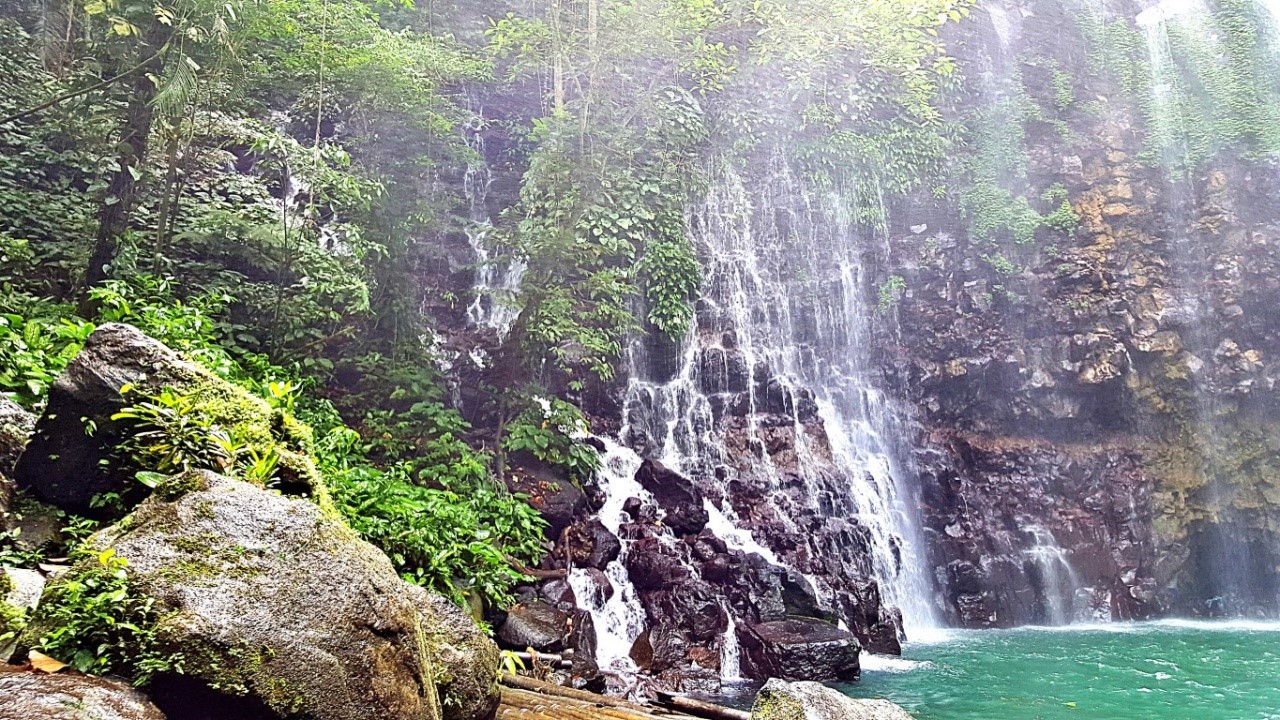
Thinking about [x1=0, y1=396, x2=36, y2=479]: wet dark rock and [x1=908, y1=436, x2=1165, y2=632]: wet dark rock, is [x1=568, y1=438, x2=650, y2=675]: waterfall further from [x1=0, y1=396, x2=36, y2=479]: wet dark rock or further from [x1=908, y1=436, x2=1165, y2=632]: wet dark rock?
[x1=908, y1=436, x2=1165, y2=632]: wet dark rock

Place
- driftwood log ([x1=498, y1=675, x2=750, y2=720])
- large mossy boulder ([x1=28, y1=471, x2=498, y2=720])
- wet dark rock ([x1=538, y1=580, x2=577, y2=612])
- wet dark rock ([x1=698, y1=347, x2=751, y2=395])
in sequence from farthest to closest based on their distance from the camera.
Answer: wet dark rock ([x1=698, y1=347, x2=751, y2=395]) < wet dark rock ([x1=538, y1=580, x2=577, y2=612]) < driftwood log ([x1=498, y1=675, x2=750, y2=720]) < large mossy boulder ([x1=28, y1=471, x2=498, y2=720])

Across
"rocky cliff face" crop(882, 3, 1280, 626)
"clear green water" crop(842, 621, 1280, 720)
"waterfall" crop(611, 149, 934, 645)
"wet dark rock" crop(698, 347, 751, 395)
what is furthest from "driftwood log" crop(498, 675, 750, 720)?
"rocky cliff face" crop(882, 3, 1280, 626)

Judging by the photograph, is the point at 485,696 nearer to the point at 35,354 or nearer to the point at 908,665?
the point at 35,354

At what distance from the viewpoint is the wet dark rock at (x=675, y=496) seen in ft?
38.9

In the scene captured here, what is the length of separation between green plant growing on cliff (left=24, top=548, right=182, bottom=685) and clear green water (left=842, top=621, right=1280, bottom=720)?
7.21 meters

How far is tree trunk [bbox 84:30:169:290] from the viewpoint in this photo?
7.13 metres

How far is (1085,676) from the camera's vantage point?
9.66 meters

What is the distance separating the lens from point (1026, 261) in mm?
18562

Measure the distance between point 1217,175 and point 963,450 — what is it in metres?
9.76

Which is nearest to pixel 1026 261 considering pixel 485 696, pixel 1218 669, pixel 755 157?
pixel 755 157

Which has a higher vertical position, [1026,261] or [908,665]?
[1026,261]

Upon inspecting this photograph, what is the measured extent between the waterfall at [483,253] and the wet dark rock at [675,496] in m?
3.99

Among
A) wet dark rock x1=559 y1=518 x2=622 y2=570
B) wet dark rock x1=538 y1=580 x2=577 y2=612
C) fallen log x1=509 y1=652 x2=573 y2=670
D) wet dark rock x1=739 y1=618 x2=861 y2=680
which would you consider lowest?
wet dark rock x1=739 y1=618 x2=861 y2=680

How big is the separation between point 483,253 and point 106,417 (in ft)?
39.5
